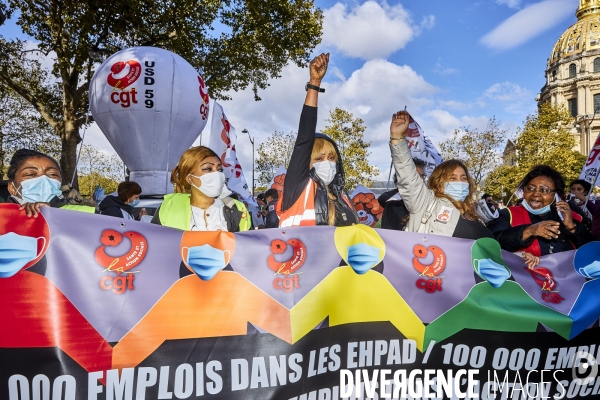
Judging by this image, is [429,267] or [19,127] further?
[19,127]

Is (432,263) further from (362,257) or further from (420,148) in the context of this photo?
(420,148)

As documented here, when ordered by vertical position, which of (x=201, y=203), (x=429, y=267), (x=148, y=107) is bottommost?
(x=429, y=267)

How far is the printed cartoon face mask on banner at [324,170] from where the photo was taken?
312 centimetres

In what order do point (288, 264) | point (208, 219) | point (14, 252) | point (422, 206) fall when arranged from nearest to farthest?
1. point (14, 252)
2. point (288, 264)
3. point (208, 219)
4. point (422, 206)

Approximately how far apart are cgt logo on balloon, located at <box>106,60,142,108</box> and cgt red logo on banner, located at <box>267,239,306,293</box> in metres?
10.1

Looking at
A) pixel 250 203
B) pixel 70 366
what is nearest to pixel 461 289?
pixel 70 366

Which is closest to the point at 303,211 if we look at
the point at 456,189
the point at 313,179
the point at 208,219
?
the point at 313,179

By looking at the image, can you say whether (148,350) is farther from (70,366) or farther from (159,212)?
(159,212)

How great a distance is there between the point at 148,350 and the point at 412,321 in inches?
59.4

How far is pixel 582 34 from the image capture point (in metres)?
90.2

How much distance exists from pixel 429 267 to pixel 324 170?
2.98ft

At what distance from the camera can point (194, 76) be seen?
1251 centimetres

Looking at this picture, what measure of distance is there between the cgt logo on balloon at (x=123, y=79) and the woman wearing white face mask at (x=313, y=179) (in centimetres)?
966

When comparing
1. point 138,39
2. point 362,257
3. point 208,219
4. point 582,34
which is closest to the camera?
point 362,257
